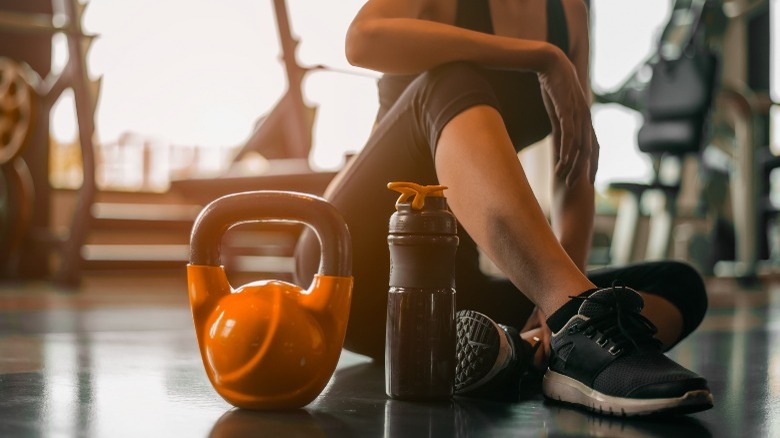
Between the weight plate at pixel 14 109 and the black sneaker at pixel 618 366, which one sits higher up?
the weight plate at pixel 14 109

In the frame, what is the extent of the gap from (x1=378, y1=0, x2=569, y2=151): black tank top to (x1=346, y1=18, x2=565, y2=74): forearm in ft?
0.32

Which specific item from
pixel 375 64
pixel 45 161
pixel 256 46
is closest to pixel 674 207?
pixel 256 46

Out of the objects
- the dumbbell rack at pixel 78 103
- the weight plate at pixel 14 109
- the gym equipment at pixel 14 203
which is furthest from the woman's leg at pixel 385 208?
the gym equipment at pixel 14 203

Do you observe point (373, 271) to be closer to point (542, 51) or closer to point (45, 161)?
point (542, 51)

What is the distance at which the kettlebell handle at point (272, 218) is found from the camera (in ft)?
2.98

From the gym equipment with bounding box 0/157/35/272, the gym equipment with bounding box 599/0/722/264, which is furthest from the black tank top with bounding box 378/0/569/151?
the gym equipment with bounding box 0/157/35/272

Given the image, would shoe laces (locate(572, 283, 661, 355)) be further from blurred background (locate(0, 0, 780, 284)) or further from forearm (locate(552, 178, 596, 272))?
blurred background (locate(0, 0, 780, 284))

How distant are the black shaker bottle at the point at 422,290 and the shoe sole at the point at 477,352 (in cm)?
4

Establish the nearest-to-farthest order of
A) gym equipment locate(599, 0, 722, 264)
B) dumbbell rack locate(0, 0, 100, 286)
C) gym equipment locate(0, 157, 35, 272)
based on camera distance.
Answer: dumbbell rack locate(0, 0, 100, 286) → gym equipment locate(599, 0, 722, 264) → gym equipment locate(0, 157, 35, 272)

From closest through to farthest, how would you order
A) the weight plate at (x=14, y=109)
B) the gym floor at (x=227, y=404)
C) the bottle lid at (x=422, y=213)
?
1. the gym floor at (x=227, y=404)
2. the bottle lid at (x=422, y=213)
3. the weight plate at (x=14, y=109)

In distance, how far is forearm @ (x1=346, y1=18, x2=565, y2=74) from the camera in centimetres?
106

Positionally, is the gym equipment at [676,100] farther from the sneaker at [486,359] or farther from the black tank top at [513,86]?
the sneaker at [486,359]

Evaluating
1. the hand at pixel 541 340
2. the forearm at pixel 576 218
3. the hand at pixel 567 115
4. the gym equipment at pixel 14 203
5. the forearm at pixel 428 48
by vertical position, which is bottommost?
the gym equipment at pixel 14 203

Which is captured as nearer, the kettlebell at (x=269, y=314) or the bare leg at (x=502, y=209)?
the kettlebell at (x=269, y=314)
